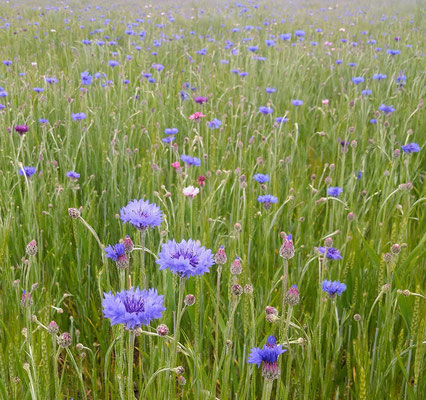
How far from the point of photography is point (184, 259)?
0.73 m

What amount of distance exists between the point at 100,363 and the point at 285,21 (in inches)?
246

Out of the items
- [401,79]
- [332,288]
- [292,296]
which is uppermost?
[401,79]

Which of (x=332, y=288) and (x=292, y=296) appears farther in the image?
(x=332, y=288)

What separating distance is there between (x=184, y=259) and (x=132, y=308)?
11cm

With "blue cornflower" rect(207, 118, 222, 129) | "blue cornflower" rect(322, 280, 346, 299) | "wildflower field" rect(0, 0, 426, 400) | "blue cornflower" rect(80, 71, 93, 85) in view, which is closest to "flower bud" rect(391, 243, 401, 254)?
"wildflower field" rect(0, 0, 426, 400)

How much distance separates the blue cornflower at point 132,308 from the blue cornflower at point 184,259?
56 millimetres

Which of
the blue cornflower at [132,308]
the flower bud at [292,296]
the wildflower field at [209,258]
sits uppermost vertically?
the blue cornflower at [132,308]

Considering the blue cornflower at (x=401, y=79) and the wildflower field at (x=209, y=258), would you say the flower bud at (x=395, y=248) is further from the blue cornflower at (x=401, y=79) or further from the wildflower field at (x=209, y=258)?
the blue cornflower at (x=401, y=79)

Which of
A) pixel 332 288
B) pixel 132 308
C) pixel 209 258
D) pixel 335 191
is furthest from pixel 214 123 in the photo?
pixel 132 308

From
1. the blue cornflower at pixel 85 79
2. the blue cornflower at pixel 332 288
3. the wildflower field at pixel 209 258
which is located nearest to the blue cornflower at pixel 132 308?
the wildflower field at pixel 209 258

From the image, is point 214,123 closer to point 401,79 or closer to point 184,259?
point 184,259

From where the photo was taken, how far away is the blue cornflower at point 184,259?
718 mm

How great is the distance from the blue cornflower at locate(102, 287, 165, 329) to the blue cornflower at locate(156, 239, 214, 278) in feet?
0.18

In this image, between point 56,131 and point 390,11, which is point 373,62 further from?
point 390,11
